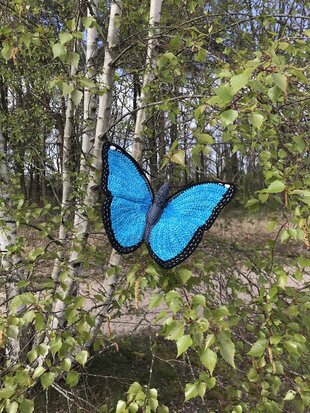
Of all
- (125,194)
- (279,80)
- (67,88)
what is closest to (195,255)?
(125,194)

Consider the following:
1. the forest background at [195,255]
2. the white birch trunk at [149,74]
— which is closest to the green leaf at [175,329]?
the forest background at [195,255]

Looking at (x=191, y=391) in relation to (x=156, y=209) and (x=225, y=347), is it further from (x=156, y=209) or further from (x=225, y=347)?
(x=156, y=209)

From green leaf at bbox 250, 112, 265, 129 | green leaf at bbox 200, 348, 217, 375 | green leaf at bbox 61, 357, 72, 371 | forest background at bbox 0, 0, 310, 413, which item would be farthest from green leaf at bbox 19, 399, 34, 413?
green leaf at bbox 250, 112, 265, 129

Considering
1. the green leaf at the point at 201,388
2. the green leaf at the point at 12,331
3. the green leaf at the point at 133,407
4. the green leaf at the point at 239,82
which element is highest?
the green leaf at the point at 239,82

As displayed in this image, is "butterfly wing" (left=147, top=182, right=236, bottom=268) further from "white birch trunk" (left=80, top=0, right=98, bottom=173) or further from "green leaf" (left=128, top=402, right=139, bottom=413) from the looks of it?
"white birch trunk" (left=80, top=0, right=98, bottom=173)

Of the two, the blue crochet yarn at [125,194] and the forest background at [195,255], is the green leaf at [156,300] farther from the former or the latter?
the blue crochet yarn at [125,194]

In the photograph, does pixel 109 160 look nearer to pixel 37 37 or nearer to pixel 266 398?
pixel 37 37

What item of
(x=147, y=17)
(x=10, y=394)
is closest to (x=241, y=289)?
(x=10, y=394)

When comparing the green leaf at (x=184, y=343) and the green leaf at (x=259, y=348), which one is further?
the green leaf at (x=259, y=348)
